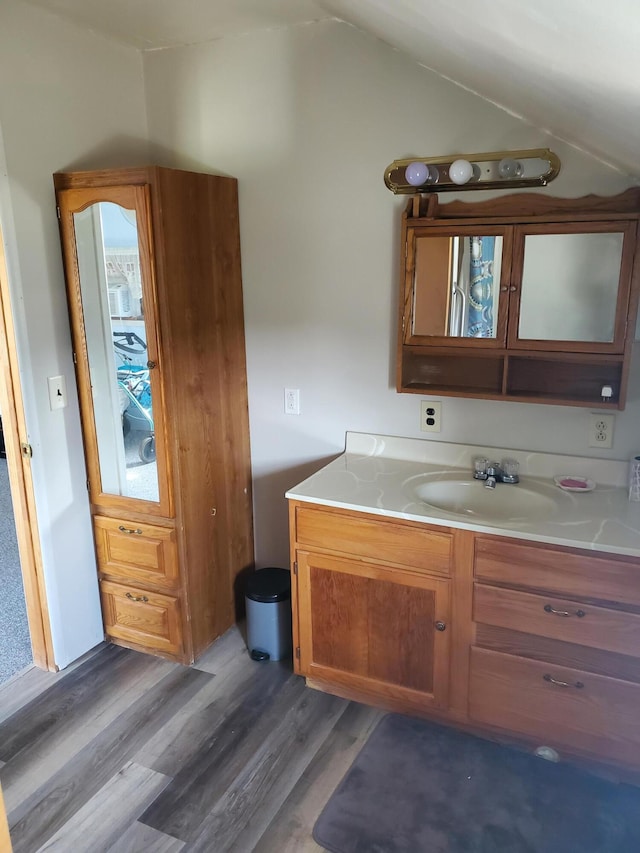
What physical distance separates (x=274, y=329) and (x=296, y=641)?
4.08 ft

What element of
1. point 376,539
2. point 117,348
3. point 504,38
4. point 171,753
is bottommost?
point 171,753

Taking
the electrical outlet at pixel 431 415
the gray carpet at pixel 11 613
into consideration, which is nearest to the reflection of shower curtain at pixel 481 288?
the electrical outlet at pixel 431 415

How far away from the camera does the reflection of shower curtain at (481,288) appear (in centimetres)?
217

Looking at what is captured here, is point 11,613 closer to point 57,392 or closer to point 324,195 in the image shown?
point 57,392

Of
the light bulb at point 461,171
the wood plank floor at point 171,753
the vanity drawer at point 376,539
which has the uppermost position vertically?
the light bulb at point 461,171

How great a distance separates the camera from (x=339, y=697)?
242 centimetres

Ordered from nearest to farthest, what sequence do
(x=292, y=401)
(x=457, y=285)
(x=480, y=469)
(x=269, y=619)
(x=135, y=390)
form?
1. (x=457, y=285)
2. (x=480, y=469)
3. (x=135, y=390)
4. (x=269, y=619)
5. (x=292, y=401)

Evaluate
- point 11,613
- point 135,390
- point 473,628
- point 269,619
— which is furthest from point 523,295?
point 11,613

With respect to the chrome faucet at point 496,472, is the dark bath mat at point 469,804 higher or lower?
lower

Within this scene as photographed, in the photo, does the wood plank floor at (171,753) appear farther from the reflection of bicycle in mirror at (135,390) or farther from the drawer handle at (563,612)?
the reflection of bicycle in mirror at (135,390)

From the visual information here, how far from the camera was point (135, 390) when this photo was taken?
245cm

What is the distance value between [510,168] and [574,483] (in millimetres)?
1080

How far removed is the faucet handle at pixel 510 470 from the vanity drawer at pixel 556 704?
59cm

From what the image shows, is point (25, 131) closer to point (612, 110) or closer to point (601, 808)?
point (612, 110)
